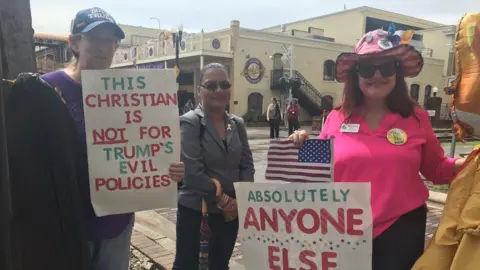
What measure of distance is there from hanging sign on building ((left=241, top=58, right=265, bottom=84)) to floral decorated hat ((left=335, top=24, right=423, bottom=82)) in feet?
73.4

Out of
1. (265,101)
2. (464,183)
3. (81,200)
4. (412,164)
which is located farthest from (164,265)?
(265,101)

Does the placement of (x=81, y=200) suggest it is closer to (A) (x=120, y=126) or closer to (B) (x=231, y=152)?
(A) (x=120, y=126)

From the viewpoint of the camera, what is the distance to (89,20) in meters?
1.90

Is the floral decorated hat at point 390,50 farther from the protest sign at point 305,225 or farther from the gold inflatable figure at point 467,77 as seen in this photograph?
the protest sign at point 305,225

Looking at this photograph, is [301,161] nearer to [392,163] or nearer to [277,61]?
[392,163]

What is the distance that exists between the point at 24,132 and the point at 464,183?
6.21 ft

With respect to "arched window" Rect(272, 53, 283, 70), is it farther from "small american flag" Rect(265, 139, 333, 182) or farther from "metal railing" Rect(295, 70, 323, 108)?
"small american flag" Rect(265, 139, 333, 182)

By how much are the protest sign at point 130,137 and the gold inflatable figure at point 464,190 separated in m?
1.33

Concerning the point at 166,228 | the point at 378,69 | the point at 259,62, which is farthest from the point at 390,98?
the point at 259,62

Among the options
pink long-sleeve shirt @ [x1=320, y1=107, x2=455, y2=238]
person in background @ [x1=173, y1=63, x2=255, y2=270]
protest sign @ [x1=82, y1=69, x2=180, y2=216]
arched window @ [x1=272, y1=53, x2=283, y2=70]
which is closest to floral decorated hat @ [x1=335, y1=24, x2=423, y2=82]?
pink long-sleeve shirt @ [x1=320, y1=107, x2=455, y2=238]

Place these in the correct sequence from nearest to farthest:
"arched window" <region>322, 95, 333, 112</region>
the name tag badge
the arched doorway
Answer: the name tag badge < the arched doorway < "arched window" <region>322, 95, 333, 112</region>

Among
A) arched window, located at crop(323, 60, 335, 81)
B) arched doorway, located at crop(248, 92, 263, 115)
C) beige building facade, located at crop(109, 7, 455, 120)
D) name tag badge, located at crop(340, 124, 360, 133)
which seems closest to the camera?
name tag badge, located at crop(340, 124, 360, 133)

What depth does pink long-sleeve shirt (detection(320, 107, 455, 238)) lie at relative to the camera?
6.27 feet

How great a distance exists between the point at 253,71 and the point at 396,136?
23283mm
